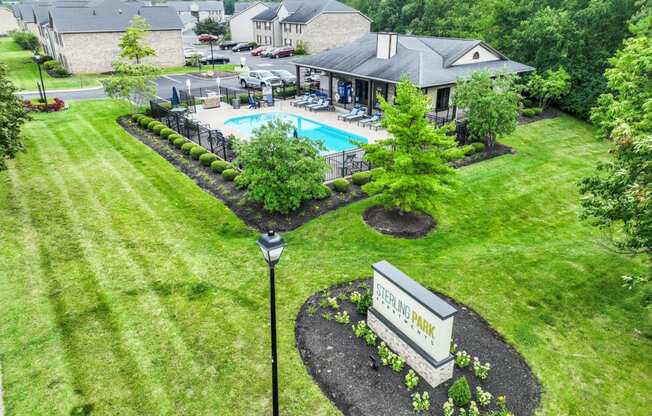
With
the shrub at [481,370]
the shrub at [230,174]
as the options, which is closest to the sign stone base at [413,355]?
the shrub at [481,370]

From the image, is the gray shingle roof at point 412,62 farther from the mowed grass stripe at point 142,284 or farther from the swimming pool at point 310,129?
the mowed grass stripe at point 142,284

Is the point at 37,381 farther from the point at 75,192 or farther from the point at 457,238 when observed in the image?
the point at 457,238

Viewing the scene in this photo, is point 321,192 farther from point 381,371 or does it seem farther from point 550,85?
point 550,85

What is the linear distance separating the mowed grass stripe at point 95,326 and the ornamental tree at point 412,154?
9.29m

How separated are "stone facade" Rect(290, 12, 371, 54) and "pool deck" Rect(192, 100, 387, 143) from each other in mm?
32595

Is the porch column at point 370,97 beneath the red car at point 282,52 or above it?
beneath

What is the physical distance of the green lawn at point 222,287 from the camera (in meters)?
9.32

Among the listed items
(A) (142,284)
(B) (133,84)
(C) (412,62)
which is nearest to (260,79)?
(B) (133,84)

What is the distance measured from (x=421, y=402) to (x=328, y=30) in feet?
210

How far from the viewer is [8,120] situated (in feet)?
49.7

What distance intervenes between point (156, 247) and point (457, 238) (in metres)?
10.8

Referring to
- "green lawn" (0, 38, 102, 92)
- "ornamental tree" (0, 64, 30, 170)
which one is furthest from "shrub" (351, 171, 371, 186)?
"green lawn" (0, 38, 102, 92)

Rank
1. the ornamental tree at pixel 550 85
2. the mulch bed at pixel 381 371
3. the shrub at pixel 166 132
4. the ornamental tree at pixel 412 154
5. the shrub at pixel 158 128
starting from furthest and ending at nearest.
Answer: the ornamental tree at pixel 550 85, the shrub at pixel 158 128, the shrub at pixel 166 132, the ornamental tree at pixel 412 154, the mulch bed at pixel 381 371

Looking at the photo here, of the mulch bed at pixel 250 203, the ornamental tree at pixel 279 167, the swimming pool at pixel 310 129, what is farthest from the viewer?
the swimming pool at pixel 310 129
